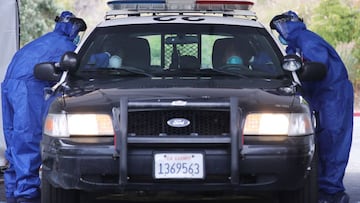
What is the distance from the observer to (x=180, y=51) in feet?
26.6

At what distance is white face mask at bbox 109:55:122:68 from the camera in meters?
7.81

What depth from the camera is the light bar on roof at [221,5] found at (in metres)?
9.44

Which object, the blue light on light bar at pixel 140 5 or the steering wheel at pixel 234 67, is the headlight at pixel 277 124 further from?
the blue light on light bar at pixel 140 5

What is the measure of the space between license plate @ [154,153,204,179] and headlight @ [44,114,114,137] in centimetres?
37

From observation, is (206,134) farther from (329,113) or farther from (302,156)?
(329,113)

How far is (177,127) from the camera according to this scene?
654 cm

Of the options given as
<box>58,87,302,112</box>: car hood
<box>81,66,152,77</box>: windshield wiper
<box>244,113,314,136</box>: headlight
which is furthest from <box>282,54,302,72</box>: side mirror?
<box>81,66,152,77</box>: windshield wiper

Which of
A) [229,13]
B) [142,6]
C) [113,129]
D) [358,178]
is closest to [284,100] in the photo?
[113,129]

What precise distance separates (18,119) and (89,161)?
1.94 meters

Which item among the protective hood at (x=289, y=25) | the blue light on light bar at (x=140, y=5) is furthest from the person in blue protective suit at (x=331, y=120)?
the blue light on light bar at (x=140, y=5)

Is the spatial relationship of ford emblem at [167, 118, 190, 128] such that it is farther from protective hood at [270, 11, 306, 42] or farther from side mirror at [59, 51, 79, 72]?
protective hood at [270, 11, 306, 42]

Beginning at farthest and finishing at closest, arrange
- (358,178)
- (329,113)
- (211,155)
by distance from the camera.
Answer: (358,178) → (329,113) → (211,155)

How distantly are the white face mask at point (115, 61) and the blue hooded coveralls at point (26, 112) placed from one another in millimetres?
690

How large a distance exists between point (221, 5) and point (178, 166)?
3.28 m
